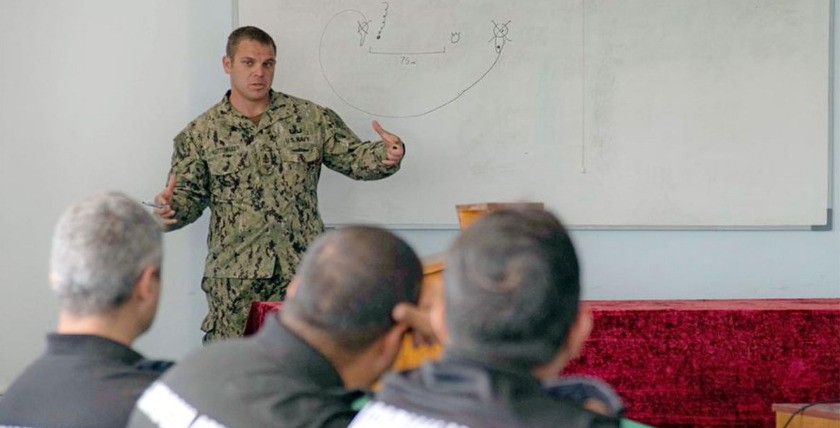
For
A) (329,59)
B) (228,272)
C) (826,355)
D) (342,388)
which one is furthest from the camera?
(329,59)

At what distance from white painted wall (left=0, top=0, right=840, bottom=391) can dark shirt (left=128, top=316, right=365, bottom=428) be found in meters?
3.31

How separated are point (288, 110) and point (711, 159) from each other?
5.86ft

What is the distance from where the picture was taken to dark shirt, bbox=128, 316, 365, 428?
1.47 m

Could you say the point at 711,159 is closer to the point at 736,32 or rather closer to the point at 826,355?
the point at 736,32

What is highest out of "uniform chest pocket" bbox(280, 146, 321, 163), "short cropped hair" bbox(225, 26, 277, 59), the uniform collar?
"short cropped hair" bbox(225, 26, 277, 59)

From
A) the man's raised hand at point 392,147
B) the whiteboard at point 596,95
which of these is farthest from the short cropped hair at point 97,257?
the whiteboard at point 596,95

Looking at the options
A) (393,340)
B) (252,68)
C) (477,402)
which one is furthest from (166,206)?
(477,402)

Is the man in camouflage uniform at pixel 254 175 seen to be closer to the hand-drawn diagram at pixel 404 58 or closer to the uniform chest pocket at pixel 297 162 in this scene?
the uniform chest pocket at pixel 297 162

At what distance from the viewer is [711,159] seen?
476cm

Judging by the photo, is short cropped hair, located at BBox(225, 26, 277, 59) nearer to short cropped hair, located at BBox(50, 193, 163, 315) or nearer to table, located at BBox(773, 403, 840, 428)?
table, located at BBox(773, 403, 840, 428)

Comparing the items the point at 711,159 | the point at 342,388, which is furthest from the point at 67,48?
the point at 342,388

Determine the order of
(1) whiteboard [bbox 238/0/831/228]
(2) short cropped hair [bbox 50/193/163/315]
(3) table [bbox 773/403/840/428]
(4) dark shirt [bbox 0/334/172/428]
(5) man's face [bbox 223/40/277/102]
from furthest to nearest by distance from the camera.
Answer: (1) whiteboard [bbox 238/0/831/228], (5) man's face [bbox 223/40/277/102], (3) table [bbox 773/403/840/428], (2) short cropped hair [bbox 50/193/163/315], (4) dark shirt [bbox 0/334/172/428]

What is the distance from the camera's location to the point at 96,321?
1734 millimetres

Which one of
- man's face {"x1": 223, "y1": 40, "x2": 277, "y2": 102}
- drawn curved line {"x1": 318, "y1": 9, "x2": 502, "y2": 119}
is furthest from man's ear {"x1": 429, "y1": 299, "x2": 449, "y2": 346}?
drawn curved line {"x1": 318, "y1": 9, "x2": 502, "y2": 119}
